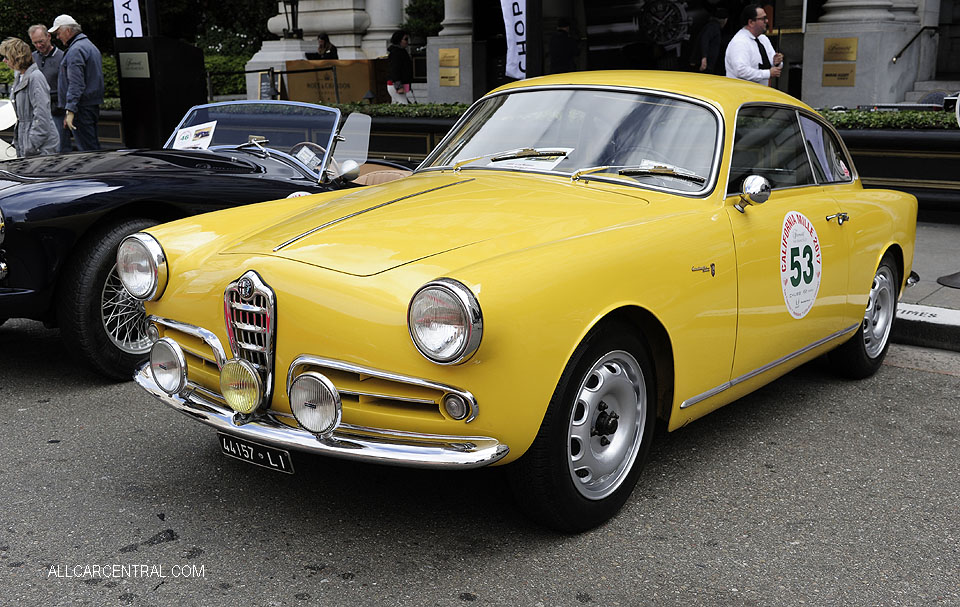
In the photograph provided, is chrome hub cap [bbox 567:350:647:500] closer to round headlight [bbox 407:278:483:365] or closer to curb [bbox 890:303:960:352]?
round headlight [bbox 407:278:483:365]

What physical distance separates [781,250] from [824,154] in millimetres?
1123

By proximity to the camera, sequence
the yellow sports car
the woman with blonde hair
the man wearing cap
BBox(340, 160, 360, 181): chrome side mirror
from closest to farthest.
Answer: the yellow sports car < BBox(340, 160, 360, 181): chrome side mirror < the woman with blonde hair < the man wearing cap

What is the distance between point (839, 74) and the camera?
14250 mm

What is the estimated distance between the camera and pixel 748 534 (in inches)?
138

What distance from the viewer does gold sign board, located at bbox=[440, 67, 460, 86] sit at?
19219 millimetres

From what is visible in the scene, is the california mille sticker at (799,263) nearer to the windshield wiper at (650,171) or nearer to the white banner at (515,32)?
the windshield wiper at (650,171)

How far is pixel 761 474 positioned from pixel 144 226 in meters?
3.54

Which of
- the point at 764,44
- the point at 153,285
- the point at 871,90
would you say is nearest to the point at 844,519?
the point at 153,285

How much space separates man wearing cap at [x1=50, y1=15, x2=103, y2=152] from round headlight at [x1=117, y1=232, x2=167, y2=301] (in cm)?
679

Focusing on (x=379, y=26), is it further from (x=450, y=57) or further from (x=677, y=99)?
(x=677, y=99)

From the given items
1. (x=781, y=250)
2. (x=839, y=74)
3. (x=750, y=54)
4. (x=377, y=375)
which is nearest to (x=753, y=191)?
(x=781, y=250)

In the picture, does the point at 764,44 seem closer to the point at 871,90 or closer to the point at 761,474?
the point at 871,90

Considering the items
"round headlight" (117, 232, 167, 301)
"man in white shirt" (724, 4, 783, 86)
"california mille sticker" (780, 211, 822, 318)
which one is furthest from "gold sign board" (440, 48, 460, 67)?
"round headlight" (117, 232, 167, 301)

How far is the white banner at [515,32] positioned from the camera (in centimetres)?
996
